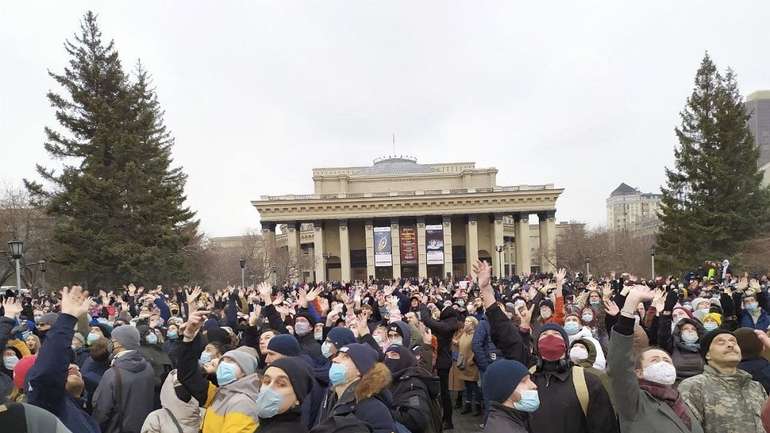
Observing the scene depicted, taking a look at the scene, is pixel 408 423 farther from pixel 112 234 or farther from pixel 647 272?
pixel 647 272

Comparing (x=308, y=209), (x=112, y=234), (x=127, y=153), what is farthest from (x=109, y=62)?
(x=308, y=209)

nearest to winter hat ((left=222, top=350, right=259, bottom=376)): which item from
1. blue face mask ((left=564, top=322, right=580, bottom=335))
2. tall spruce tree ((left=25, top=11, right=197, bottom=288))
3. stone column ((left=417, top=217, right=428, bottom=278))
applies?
blue face mask ((left=564, top=322, right=580, bottom=335))

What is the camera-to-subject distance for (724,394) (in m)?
4.45

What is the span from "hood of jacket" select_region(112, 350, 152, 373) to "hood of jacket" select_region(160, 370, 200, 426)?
2.41 ft

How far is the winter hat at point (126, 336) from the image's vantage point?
6.22 meters

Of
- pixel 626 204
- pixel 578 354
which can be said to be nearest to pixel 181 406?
pixel 578 354

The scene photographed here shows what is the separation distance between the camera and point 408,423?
4914mm

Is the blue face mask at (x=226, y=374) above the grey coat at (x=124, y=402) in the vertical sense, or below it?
above

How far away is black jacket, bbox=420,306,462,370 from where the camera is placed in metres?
9.37

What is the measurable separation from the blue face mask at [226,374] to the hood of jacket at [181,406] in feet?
1.18

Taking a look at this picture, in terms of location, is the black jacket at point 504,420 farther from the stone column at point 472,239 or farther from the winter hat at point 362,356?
the stone column at point 472,239

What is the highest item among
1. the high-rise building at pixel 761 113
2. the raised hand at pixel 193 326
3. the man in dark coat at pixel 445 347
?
the high-rise building at pixel 761 113

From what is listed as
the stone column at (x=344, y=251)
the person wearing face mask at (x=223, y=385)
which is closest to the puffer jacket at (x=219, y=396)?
the person wearing face mask at (x=223, y=385)

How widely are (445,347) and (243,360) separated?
5.39 meters
